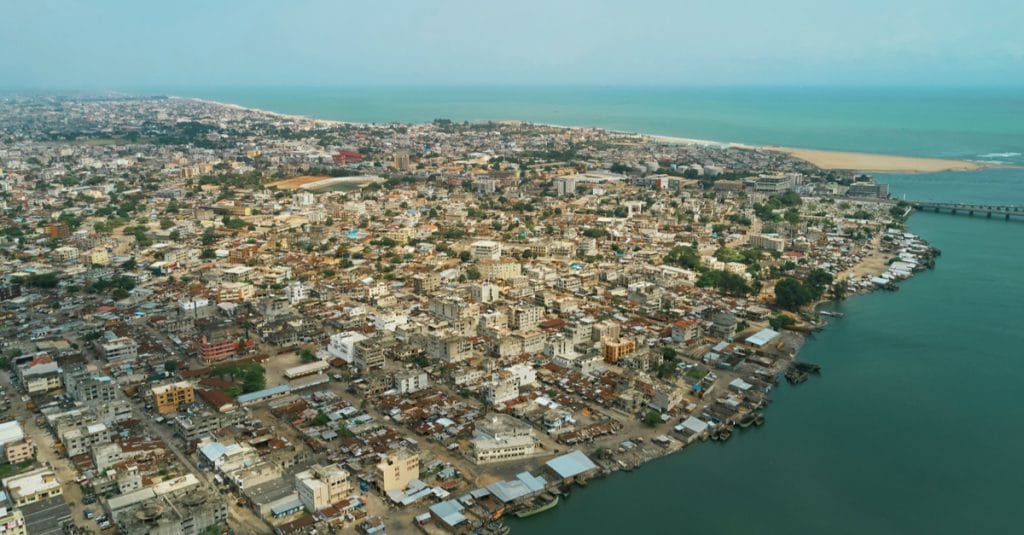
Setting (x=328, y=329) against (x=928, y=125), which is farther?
(x=928, y=125)

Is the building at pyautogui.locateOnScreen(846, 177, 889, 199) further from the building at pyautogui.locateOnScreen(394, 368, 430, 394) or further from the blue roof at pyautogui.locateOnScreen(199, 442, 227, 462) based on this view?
the blue roof at pyautogui.locateOnScreen(199, 442, 227, 462)

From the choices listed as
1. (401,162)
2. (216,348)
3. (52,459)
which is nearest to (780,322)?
(216,348)

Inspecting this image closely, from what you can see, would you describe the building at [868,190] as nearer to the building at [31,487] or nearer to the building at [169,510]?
the building at [169,510]

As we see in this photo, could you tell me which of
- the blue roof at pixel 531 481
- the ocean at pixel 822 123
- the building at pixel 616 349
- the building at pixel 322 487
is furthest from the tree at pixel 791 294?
the ocean at pixel 822 123

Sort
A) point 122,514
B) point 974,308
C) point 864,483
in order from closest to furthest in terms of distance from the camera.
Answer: point 122,514, point 864,483, point 974,308

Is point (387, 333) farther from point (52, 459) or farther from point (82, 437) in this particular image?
point (52, 459)

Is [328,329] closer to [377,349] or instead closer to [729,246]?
[377,349]

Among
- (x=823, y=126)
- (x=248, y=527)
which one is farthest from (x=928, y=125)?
(x=248, y=527)
